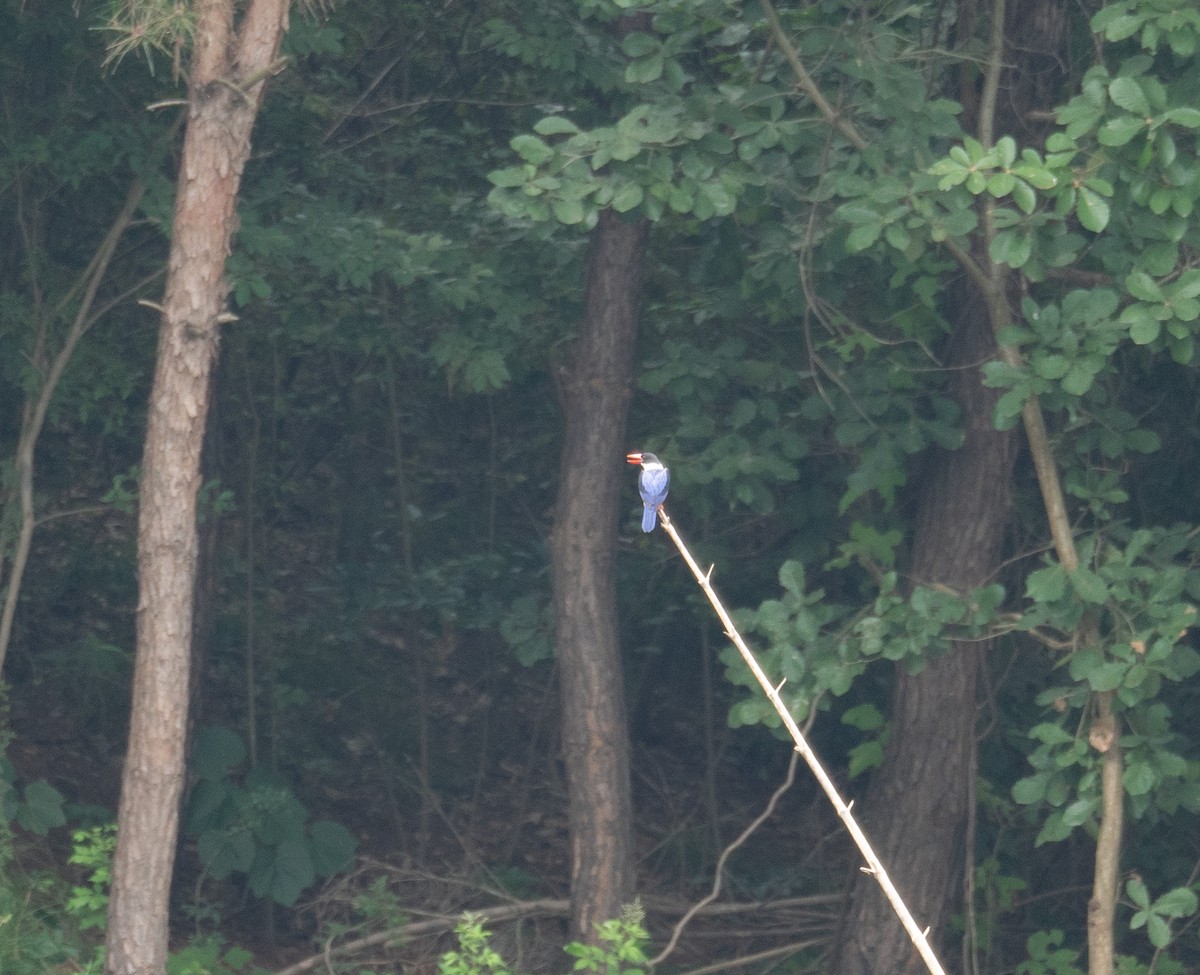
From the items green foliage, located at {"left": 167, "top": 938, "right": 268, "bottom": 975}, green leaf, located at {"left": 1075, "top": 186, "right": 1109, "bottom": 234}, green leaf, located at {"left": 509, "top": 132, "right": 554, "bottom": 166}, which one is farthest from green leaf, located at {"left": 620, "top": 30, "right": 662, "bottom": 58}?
green foliage, located at {"left": 167, "top": 938, "right": 268, "bottom": 975}

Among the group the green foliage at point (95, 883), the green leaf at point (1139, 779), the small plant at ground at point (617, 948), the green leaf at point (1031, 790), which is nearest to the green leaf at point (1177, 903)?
the green leaf at point (1139, 779)

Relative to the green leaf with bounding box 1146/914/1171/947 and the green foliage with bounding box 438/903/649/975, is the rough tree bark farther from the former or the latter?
the green leaf with bounding box 1146/914/1171/947

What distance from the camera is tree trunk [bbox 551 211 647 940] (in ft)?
21.7

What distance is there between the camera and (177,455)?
5566mm

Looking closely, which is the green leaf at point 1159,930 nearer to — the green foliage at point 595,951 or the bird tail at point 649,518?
the green foliage at point 595,951

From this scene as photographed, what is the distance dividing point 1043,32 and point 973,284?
3.48 feet

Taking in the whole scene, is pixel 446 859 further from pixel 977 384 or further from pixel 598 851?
pixel 977 384

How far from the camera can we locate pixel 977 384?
20.5 feet

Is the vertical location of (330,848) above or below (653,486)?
below

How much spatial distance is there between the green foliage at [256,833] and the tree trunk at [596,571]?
148cm

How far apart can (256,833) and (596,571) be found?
7.47 ft

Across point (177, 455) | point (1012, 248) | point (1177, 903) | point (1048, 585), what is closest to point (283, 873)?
point (177, 455)

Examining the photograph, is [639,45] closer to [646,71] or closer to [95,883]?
[646,71]

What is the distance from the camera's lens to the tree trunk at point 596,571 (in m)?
6.62
